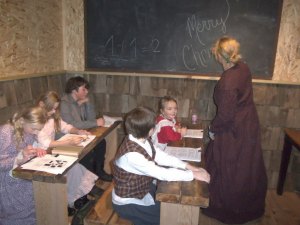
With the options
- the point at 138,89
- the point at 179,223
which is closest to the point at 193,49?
the point at 138,89

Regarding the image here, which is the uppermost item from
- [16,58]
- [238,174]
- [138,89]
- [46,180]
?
[16,58]

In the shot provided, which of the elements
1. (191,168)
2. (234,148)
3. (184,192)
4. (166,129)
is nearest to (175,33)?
(166,129)

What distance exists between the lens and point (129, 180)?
1.88 meters

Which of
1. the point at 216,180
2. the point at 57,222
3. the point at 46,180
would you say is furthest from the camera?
the point at 216,180

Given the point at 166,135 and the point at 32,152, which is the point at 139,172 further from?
the point at 32,152

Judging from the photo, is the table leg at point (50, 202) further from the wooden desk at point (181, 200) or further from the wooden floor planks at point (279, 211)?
the wooden floor planks at point (279, 211)

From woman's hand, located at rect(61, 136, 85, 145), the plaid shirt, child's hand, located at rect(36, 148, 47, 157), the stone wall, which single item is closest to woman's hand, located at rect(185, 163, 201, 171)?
the plaid shirt

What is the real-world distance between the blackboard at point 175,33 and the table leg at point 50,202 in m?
2.02

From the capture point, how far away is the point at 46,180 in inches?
73.5

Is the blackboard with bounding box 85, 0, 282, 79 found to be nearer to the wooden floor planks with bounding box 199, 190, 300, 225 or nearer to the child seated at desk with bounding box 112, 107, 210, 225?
the wooden floor planks with bounding box 199, 190, 300, 225

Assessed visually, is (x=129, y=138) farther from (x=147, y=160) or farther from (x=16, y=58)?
(x=16, y=58)

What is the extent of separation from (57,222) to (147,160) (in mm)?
884

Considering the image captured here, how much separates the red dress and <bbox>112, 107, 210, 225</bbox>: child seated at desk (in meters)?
0.90

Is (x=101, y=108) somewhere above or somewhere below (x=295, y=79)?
below
